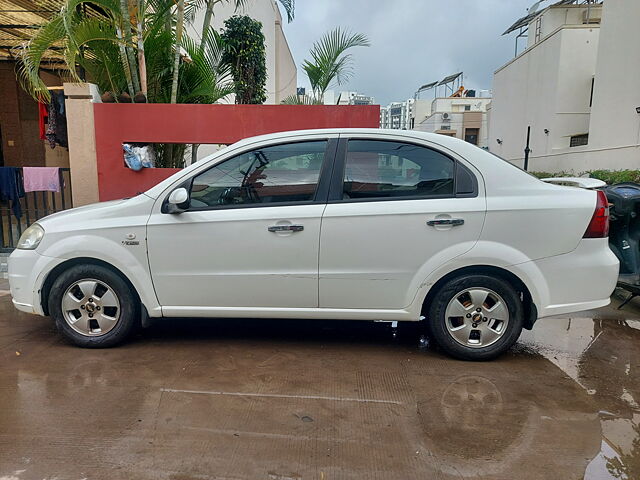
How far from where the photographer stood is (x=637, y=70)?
15172 mm

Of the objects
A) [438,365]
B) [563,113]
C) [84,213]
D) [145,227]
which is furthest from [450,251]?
[563,113]

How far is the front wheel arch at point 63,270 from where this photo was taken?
392 centimetres

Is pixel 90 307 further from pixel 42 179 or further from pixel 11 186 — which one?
pixel 11 186

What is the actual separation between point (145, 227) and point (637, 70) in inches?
669

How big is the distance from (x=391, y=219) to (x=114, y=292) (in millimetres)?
2329

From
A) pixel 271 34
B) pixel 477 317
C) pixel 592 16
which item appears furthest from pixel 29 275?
pixel 592 16

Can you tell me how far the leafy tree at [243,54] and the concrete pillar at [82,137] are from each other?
2.81 metres

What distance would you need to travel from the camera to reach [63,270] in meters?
3.97

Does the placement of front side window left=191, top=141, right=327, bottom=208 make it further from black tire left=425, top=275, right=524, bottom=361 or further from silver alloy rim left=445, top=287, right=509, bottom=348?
silver alloy rim left=445, top=287, right=509, bottom=348

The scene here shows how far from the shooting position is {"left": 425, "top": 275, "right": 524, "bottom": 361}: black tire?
3.69 metres

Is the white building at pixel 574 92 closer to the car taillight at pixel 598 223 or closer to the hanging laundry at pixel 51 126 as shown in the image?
the car taillight at pixel 598 223

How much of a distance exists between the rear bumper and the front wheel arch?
311 centimetres

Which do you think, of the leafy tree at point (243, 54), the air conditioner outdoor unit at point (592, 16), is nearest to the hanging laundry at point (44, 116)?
the leafy tree at point (243, 54)

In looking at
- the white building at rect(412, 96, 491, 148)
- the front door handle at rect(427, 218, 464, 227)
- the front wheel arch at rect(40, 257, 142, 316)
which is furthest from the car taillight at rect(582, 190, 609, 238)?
the white building at rect(412, 96, 491, 148)
